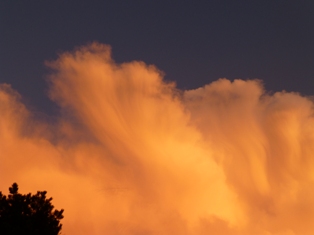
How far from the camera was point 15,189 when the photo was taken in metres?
54.2

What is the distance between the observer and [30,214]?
174 ft

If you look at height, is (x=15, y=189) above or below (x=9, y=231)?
above

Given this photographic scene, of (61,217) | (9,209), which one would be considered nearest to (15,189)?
(9,209)

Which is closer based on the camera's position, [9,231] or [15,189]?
[9,231]

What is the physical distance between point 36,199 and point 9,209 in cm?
294

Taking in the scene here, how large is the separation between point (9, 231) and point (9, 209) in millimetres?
4273

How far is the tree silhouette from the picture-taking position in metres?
50.8

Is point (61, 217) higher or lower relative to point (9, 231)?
higher

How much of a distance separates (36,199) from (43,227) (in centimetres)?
316

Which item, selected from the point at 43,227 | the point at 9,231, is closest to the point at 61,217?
the point at 43,227

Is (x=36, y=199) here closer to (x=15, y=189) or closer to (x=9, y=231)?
(x=15, y=189)

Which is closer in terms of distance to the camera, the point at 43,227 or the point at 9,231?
the point at 9,231

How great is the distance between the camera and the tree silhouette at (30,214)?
50.8 meters

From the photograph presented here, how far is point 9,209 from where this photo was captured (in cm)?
5256
